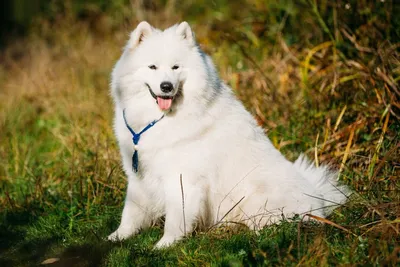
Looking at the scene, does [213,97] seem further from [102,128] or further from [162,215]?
[102,128]

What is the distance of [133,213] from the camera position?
4164 millimetres

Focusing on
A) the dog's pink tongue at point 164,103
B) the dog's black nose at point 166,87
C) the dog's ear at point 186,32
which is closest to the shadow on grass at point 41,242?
the dog's pink tongue at point 164,103

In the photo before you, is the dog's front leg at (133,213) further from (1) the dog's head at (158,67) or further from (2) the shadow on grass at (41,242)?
(1) the dog's head at (158,67)

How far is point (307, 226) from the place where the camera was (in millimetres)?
3504

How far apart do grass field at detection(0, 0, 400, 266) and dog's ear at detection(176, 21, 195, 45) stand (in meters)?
1.46

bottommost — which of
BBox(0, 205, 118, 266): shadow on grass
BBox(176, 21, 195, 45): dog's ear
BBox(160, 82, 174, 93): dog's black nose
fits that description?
BBox(0, 205, 118, 266): shadow on grass

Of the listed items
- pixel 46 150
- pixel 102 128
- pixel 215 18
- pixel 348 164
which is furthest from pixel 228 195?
pixel 215 18

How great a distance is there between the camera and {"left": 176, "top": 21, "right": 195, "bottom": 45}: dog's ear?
4.05 metres

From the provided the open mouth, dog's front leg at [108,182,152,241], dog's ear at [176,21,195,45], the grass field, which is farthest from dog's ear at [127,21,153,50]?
the grass field

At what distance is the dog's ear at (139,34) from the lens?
13.2 feet

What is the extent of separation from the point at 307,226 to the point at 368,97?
2.10 metres

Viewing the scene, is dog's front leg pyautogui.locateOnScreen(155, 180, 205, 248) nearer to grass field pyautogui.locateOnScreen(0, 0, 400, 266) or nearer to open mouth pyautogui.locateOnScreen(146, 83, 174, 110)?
grass field pyautogui.locateOnScreen(0, 0, 400, 266)

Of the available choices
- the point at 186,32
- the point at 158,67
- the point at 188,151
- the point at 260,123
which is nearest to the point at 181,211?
the point at 188,151

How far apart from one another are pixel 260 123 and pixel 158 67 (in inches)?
81.4
